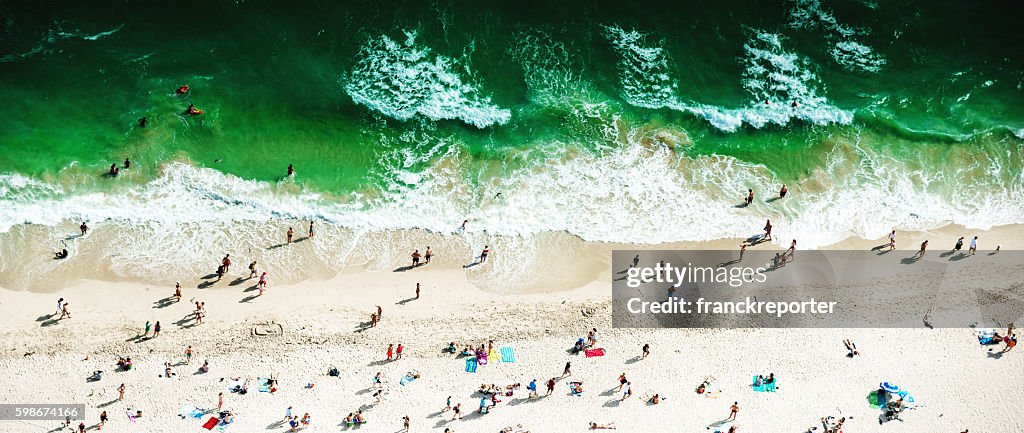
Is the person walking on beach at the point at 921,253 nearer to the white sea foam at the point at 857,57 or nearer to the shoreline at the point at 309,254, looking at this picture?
the shoreline at the point at 309,254

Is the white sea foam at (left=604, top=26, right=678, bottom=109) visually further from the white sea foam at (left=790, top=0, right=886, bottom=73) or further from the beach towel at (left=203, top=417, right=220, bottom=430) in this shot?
the beach towel at (left=203, top=417, right=220, bottom=430)

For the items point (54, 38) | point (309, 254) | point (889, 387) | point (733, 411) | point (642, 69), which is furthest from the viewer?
point (642, 69)

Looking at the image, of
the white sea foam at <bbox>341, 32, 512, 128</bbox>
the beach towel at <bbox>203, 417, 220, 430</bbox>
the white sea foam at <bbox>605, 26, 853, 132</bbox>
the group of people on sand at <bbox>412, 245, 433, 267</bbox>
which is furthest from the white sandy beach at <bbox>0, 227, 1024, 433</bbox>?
the white sea foam at <bbox>605, 26, 853, 132</bbox>

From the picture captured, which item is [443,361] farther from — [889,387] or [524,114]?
[889,387]

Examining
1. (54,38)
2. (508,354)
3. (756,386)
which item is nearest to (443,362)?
(508,354)

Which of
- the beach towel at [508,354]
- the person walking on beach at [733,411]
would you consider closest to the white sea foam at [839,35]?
the person walking on beach at [733,411]

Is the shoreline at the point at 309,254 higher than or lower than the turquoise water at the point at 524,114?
lower
